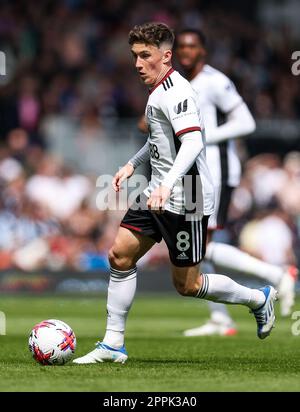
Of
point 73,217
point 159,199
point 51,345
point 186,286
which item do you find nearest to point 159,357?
point 186,286

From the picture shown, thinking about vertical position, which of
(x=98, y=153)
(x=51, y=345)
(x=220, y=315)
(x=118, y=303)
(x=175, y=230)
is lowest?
(x=220, y=315)

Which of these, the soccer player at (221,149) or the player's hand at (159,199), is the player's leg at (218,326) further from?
the player's hand at (159,199)

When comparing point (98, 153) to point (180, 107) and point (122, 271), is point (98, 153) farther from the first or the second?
point (180, 107)

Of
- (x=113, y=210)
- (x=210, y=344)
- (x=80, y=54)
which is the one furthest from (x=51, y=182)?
(x=210, y=344)

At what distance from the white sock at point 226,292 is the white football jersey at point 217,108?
284 centimetres

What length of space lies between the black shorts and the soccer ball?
0.86 meters

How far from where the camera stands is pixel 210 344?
9734 millimetres

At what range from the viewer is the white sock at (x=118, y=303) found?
7922 millimetres

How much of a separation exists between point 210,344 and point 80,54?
11.6 meters

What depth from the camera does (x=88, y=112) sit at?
1933 centimetres

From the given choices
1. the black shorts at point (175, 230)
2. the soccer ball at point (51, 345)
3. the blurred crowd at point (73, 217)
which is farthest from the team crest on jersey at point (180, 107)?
the blurred crowd at point (73, 217)

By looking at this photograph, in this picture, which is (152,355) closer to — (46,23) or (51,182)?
(51,182)

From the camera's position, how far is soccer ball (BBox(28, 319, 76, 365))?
25.1ft

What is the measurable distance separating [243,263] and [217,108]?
154 centimetres
